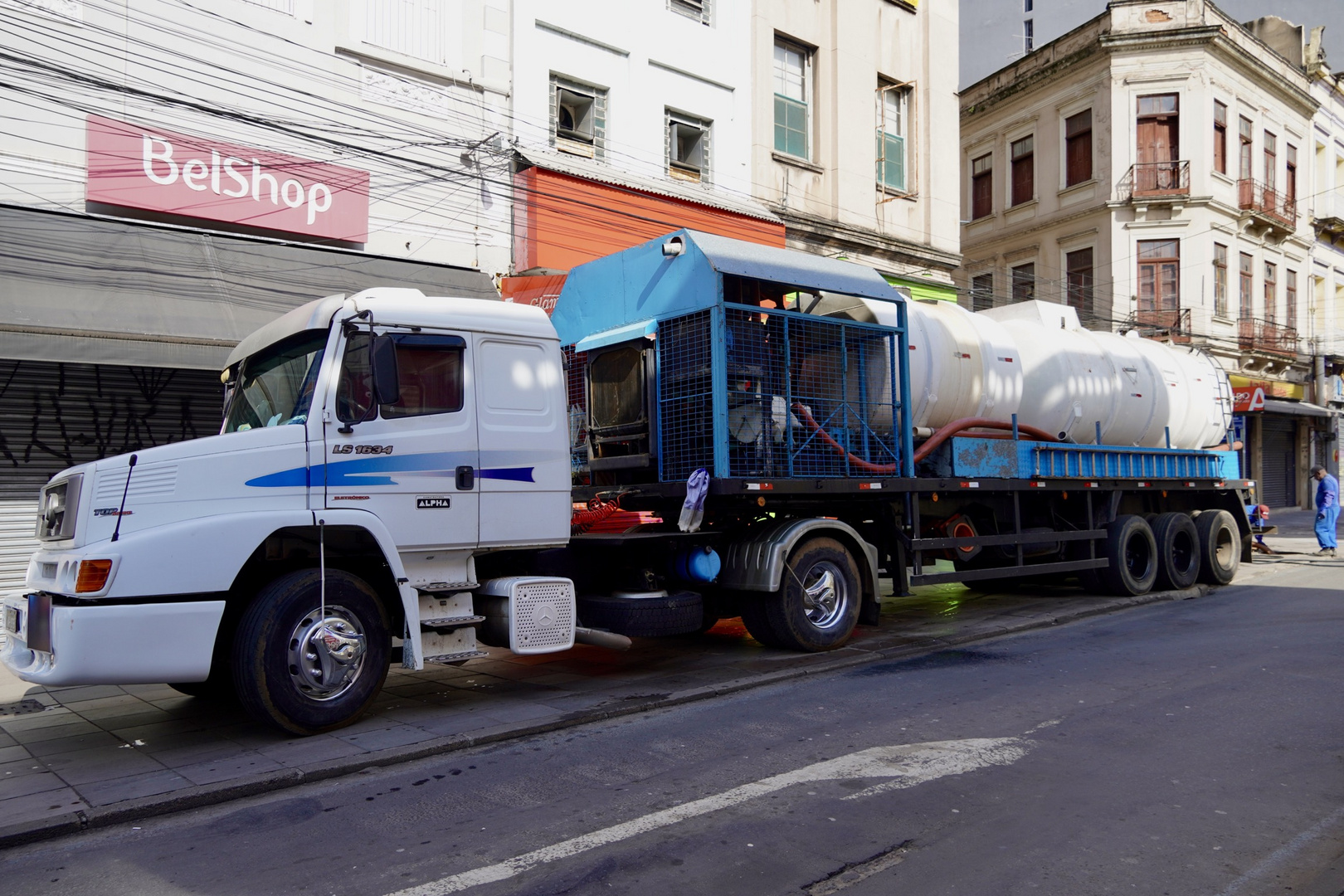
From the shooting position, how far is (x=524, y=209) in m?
13.9

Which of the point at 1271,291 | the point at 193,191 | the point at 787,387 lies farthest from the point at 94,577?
the point at 1271,291

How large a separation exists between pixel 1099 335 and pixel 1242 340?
19.3m

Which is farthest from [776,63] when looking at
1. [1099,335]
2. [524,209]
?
[1099,335]

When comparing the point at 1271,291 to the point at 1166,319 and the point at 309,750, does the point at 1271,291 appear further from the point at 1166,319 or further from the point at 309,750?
the point at 309,750

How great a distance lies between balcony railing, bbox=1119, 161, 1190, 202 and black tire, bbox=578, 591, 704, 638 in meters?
24.4

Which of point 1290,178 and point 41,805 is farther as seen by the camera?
point 1290,178

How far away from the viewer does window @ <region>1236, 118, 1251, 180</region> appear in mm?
28816

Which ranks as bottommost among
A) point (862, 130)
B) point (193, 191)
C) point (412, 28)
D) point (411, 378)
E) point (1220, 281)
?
point (411, 378)

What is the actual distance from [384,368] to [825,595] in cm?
446

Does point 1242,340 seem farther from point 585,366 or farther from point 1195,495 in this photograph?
point 585,366

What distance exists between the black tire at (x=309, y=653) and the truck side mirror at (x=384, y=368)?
1.18 meters

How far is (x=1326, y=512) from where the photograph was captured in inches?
699

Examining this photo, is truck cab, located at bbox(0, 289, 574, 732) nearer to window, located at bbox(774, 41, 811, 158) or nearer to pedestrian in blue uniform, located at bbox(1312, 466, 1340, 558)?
window, located at bbox(774, 41, 811, 158)

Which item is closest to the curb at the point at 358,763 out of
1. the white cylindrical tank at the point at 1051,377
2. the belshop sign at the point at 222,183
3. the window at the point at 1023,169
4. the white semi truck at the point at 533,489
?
the white semi truck at the point at 533,489
